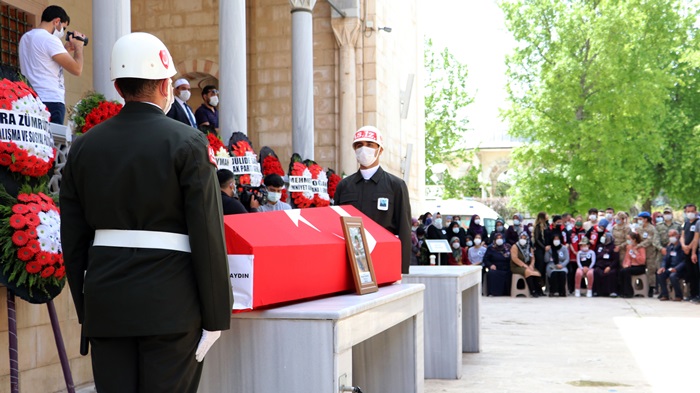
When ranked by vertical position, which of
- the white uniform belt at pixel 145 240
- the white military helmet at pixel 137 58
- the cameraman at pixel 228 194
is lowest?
the white uniform belt at pixel 145 240

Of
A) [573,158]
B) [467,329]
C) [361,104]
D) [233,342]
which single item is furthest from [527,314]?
[573,158]

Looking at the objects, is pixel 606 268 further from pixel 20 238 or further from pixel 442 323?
pixel 20 238

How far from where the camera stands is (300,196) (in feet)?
38.9

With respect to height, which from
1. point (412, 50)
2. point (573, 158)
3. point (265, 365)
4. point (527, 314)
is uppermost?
point (412, 50)

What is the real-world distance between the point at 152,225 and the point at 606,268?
16740mm

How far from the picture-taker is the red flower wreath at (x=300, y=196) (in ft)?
38.8

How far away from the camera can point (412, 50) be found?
2425 centimetres

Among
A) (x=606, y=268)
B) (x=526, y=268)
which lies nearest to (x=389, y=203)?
(x=526, y=268)

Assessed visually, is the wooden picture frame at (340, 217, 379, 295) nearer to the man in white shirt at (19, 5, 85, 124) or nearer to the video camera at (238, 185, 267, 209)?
the man in white shirt at (19, 5, 85, 124)

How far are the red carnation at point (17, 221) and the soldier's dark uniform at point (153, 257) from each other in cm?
174

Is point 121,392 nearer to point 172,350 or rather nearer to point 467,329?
point 172,350

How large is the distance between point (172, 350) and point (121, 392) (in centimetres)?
23

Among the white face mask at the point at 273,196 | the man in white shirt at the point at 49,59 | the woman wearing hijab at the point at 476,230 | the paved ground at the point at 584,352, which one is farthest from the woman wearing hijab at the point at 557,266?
the man in white shirt at the point at 49,59

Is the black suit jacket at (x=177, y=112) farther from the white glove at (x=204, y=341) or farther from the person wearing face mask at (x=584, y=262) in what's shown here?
the person wearing face mask at (x=584, y=262)
